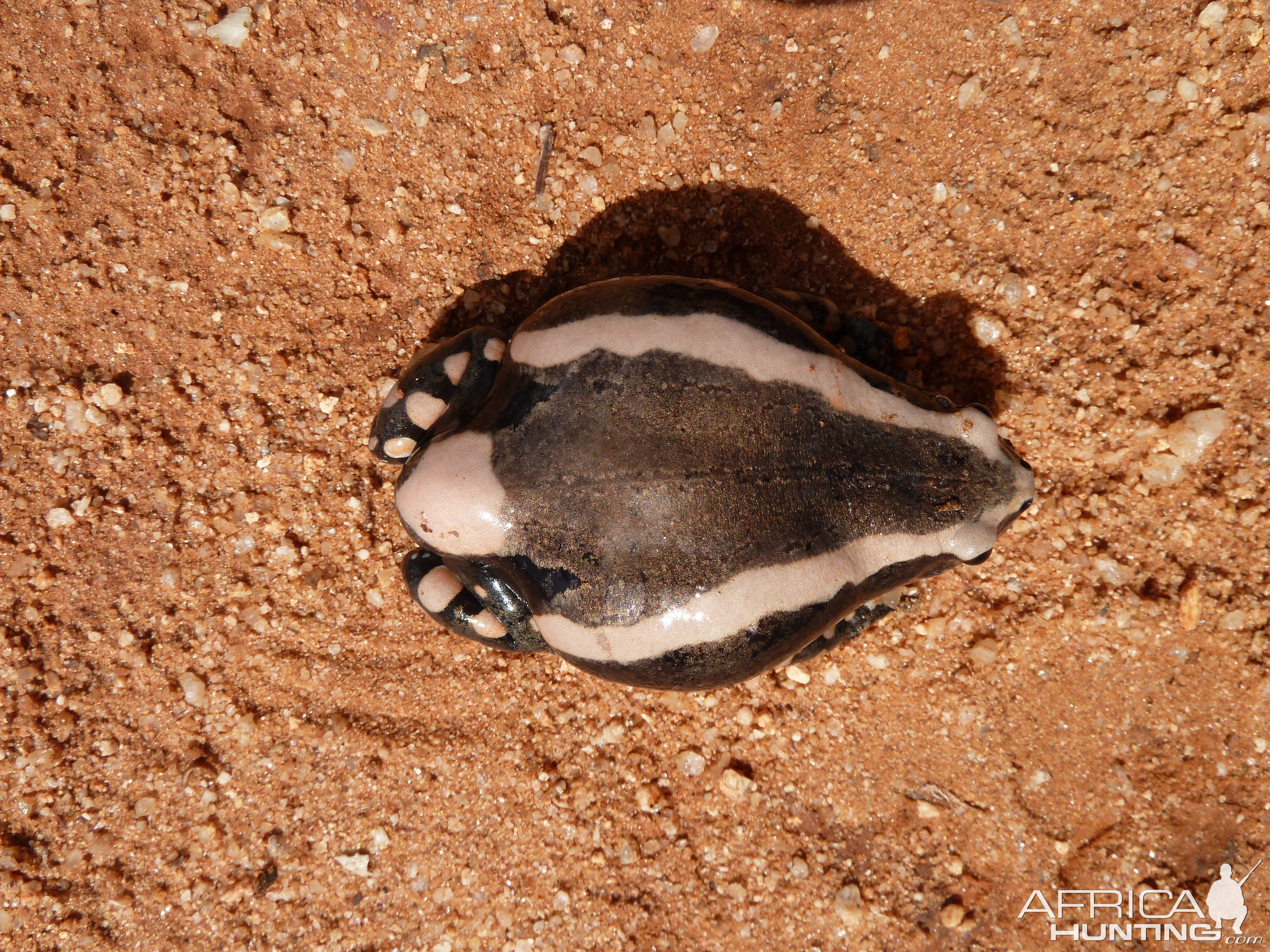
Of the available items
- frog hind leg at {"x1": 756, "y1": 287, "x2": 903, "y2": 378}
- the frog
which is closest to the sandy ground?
frog hind leg at {"x1": 756, "y1": 287, "x2": 903, "y2": 378}

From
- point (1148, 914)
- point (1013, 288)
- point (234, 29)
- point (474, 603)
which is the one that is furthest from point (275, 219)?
point (1148, 914)

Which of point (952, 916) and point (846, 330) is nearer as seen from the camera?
point (952, 916)

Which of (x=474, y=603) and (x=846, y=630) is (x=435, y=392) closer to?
(x=474, y=603)

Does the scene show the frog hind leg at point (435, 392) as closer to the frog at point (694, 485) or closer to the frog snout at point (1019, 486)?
the frog at point (694, 485)

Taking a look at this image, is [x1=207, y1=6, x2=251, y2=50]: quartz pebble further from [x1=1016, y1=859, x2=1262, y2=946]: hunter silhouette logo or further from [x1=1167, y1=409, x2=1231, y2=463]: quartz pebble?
[x1=1016, y1=859, x2=1262, y2=946]: hunter silhouette logo

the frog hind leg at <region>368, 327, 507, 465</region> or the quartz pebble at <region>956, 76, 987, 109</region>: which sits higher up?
the quartz pebble at <region>956, 76, 987, 109</region>
